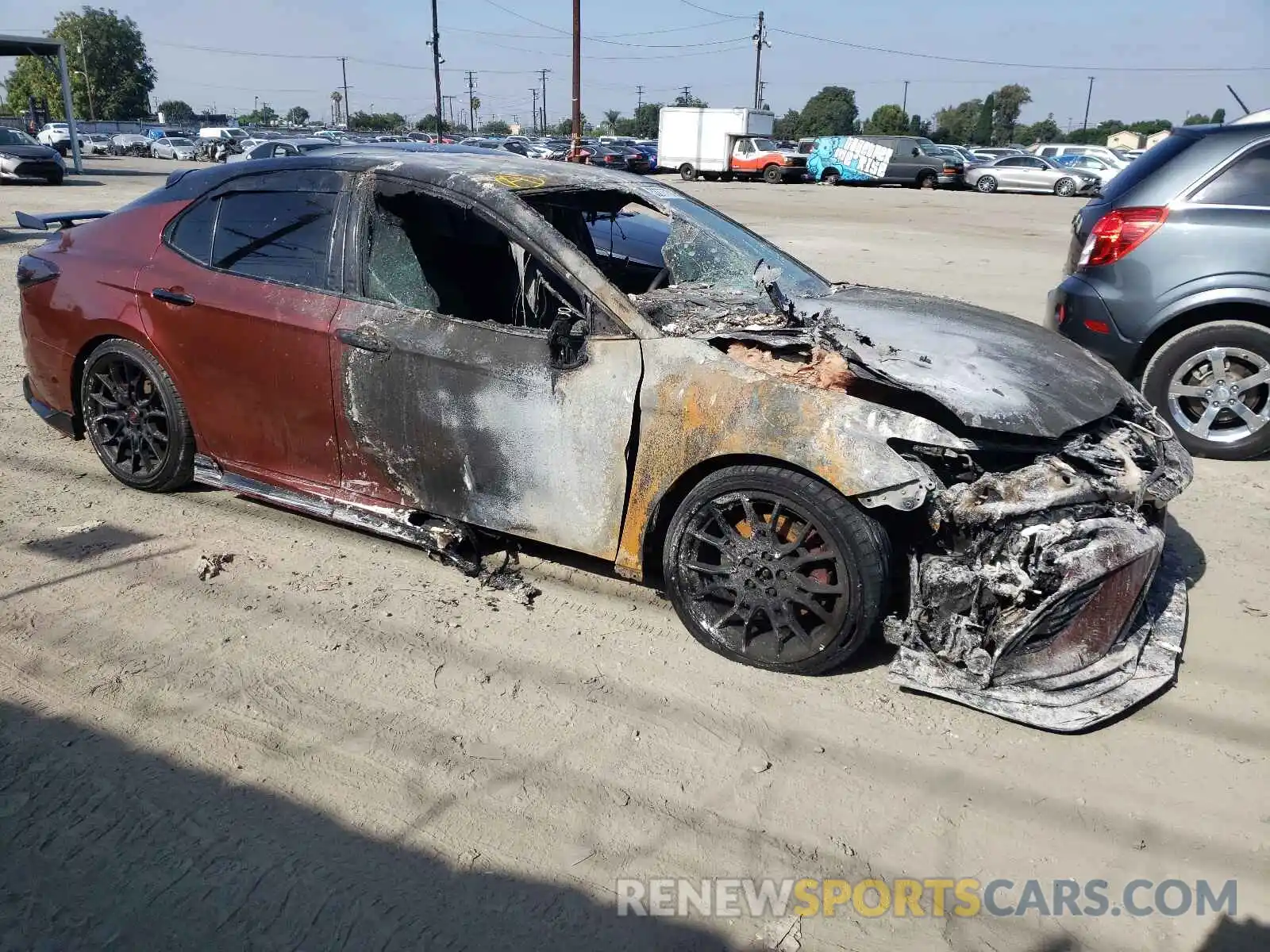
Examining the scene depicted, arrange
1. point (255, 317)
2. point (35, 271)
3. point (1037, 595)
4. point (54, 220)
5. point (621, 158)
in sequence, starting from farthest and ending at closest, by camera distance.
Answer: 1. point (621, 158)
2. point (54, 220)
3. point (35, 271)
4. point (255, 317)
5. point (1037, 595)

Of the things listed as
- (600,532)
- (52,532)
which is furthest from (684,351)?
(52,532)

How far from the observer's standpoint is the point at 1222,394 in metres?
5.44

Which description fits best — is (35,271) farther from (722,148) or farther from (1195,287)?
(722,148)

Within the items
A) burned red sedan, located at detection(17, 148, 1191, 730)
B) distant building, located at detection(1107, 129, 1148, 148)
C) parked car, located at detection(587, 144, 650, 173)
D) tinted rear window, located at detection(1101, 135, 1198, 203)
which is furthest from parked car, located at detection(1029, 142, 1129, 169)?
distant building, located at detection(1107, 129, 1148, 148)

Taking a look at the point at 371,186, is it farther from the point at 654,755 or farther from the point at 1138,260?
the point at 1138,260

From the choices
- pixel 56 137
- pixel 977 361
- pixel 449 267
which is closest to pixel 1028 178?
pixel 977 361

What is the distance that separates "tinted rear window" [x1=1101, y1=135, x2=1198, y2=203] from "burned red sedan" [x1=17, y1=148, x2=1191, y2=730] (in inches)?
87.8

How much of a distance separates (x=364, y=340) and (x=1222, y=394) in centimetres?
480

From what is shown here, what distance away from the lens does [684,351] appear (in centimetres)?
330

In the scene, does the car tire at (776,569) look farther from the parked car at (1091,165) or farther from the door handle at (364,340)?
the parked car at (1091,165)

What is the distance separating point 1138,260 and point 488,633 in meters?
4.39

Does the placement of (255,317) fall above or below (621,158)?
below

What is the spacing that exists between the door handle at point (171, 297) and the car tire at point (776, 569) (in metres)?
2.45

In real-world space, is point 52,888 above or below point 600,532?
below
